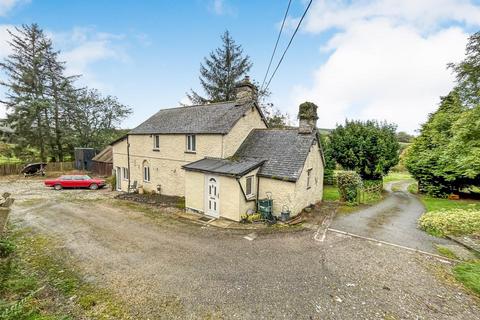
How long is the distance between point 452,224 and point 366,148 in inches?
481

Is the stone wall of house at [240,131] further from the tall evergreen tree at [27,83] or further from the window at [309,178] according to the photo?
the tall evergreen tree at [27,83]

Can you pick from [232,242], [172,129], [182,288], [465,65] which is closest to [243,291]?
[182,288]

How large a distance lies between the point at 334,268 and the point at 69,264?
943cm

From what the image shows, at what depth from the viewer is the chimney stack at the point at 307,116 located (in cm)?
1384

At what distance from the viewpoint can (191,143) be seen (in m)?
16.0

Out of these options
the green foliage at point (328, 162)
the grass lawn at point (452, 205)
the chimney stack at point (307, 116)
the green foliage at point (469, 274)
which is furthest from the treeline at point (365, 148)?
the green foliage at point (469, 274)

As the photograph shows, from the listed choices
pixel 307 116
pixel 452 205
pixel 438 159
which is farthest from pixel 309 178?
pixel 438 159

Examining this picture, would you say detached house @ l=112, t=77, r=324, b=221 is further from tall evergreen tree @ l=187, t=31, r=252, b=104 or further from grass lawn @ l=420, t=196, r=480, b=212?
tall evergreen tree @ l=187, t=31, r=252, b=104

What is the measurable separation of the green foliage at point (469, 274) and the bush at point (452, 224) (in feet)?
11.5

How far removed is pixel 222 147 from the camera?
14.3 metres

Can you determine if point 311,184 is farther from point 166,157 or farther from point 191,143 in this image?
point 166,157

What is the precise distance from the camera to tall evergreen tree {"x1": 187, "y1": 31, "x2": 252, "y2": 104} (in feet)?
109

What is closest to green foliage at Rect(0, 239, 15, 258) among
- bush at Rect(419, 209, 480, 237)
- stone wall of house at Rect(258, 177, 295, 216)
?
stone wall of house at Rect(258, 177, 295, 216)

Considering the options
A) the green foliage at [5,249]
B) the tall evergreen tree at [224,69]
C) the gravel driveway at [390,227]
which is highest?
the tall evergreen tree at [224,69]
